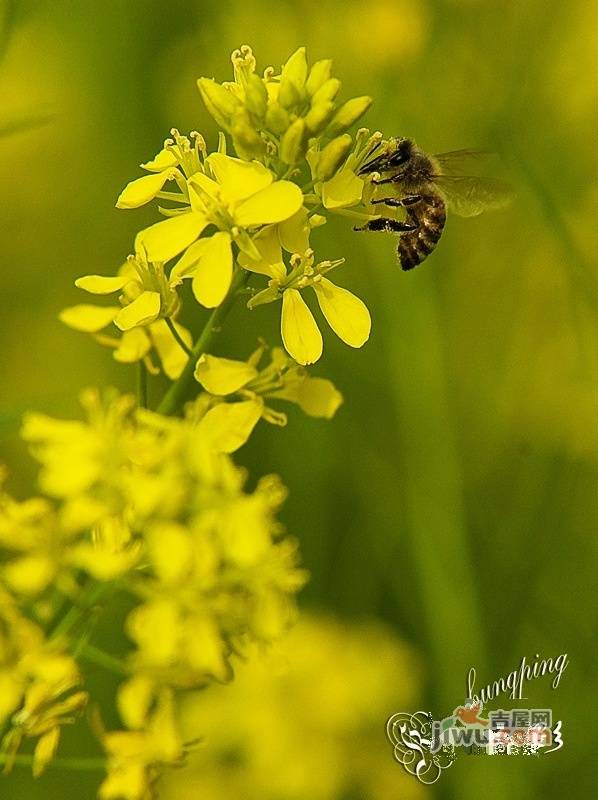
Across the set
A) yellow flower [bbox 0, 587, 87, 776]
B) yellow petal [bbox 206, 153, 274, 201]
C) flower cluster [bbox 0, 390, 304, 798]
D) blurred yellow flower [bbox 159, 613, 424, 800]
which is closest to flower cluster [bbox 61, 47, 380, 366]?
yellow petal [bbox 206, 153, 274, 201]

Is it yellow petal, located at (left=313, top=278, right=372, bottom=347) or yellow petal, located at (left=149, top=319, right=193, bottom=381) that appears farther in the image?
yellow petal, located at (left=149, top=319, right=193, bottom=381)

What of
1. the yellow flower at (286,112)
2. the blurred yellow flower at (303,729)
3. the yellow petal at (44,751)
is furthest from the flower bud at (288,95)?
the blurred yellow flower at (303,729)

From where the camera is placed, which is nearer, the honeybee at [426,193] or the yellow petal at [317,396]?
the yellow petal at [317,396]

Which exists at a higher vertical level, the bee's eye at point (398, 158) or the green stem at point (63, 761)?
the bee's eye at point (398, 158)

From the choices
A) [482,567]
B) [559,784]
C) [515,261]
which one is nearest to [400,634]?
[482,567]

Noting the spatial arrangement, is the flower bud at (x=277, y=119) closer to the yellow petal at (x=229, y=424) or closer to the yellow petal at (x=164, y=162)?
the yellow petal at (x=164, y=162)

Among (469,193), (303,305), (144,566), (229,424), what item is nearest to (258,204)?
(303,305)

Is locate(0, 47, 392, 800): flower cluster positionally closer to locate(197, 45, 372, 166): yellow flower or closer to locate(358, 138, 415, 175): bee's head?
locate(197, 45, 372, 166): yellow flower
